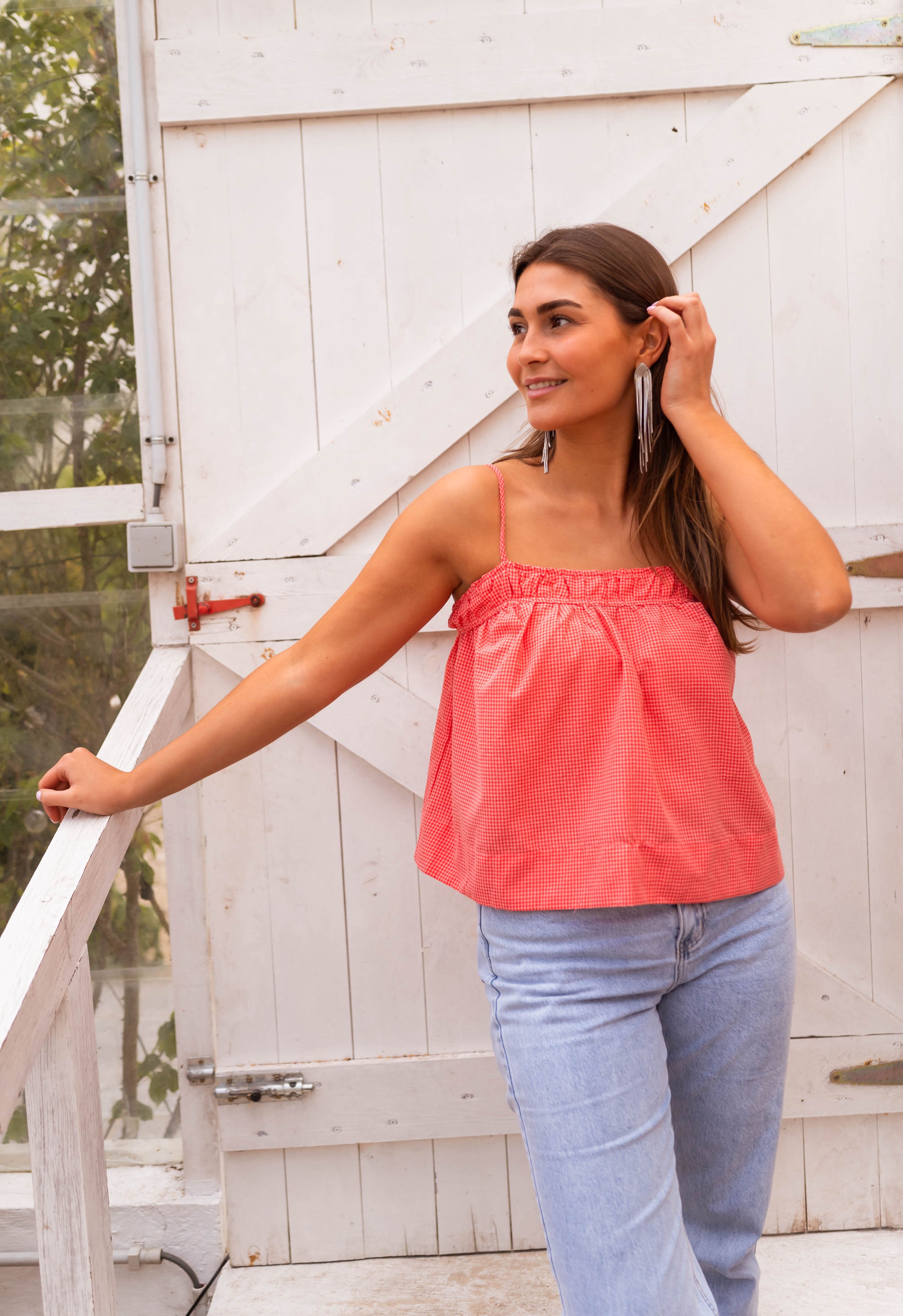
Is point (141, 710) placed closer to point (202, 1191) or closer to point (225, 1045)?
point (225, 1045)

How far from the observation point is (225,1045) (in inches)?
87.7

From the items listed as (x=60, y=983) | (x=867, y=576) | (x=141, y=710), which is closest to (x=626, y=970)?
(x=60, y=983)

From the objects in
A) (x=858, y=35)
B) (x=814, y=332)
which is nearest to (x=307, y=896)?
(x=814, y=332)

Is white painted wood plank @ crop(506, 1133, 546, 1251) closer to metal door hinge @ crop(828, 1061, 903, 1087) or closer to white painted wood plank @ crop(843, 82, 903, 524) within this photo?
metal door hinge @ crop(828, 1061, 903, 1087)

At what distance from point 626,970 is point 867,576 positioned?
116 centimetres

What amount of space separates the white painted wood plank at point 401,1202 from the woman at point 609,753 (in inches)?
34.5

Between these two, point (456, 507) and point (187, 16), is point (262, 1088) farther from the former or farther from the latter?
point (187, 16)

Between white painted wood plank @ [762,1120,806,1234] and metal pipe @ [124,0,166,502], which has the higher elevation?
metal pipe @ [124,0,166,502]

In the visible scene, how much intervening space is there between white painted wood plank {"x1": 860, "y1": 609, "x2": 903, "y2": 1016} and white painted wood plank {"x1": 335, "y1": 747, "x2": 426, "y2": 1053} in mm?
961

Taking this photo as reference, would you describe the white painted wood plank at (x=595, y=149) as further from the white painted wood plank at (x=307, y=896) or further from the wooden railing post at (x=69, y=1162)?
the wooden railing post at (x=69, y=1162)

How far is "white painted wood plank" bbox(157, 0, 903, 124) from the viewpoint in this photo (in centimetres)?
204

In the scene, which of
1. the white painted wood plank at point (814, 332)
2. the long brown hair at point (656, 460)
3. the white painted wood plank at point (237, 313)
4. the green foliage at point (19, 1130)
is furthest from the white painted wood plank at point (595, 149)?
the green foliage at point (19, 1130)

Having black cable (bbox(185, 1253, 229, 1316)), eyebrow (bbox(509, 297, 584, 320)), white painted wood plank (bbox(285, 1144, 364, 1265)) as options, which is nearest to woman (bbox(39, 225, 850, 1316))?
eyebrow (bbox(509, 297, 584, 320))

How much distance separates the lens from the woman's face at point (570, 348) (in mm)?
1382
